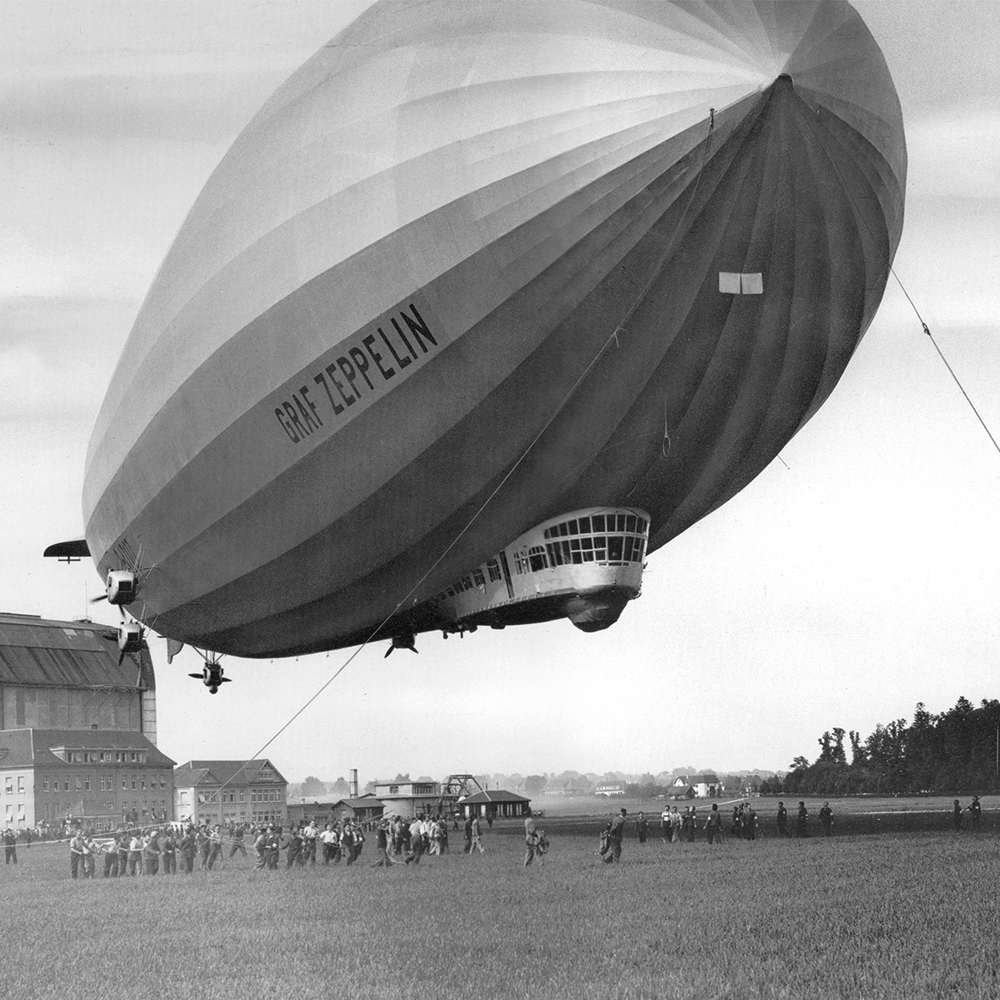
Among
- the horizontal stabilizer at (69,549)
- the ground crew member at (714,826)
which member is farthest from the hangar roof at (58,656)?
the horizontal stabilizer at (69,549)

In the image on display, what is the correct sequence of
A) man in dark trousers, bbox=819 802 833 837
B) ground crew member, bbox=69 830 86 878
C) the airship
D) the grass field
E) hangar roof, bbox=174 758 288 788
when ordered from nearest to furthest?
the airship
the grass field
man in dark trousers, bbox=819 802 833 837
ground crew member, bbox=69 830 86 878
hangar roof, bbox=174 758 288 788

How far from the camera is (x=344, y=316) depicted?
13.7 meters

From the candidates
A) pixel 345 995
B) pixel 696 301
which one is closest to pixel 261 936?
pixel 345 995

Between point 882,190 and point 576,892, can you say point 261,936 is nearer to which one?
point 576,892

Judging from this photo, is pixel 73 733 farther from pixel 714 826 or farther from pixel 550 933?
pixel 550 933

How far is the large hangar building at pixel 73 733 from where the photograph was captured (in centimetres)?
7550

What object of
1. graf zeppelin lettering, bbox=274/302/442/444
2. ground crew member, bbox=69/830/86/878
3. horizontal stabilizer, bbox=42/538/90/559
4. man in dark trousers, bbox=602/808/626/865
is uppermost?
graf zeppelin lettering, bbox=274/302/442/444

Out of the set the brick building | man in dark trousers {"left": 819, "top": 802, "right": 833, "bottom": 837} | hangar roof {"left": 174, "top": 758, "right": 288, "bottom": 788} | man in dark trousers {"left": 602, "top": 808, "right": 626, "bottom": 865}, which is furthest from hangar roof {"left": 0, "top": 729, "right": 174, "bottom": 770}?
man in dark trousers {"left": 602, "top": 808, "right": 626, "bottom": 865}

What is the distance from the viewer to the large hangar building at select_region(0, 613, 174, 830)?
7550cm

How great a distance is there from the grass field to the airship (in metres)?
4.00

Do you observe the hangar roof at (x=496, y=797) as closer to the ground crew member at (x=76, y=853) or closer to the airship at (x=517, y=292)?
the ground crew member at (x=76, y=853)

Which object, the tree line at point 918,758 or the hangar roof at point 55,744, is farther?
the hangar roof at point 55,744

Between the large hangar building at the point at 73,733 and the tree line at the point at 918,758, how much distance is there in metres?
42.0

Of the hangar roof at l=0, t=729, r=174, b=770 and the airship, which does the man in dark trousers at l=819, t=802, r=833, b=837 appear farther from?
the hangar roof at l=0, t=729, r=174, b=770
